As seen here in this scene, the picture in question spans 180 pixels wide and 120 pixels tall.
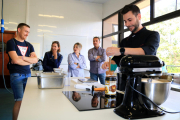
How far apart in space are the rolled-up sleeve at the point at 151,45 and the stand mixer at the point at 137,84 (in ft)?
1.88

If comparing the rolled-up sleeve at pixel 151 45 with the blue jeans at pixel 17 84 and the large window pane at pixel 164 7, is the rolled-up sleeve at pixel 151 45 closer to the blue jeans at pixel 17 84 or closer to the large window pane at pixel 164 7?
the blue jeans at pixel 17 84

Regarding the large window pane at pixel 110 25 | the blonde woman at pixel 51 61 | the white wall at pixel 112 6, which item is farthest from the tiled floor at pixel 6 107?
the white wall at pixel 112 6

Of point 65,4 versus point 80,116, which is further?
point 65,4

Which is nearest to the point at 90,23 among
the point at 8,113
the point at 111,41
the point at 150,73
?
the point at 111,41

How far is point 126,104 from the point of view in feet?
2.43

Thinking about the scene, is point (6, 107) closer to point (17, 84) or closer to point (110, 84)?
point (17, 84)

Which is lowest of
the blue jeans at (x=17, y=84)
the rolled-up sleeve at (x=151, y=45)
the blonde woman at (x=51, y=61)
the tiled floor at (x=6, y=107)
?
the tiled floor at (x=6, y=107)

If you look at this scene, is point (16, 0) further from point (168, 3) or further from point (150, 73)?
point (150, 73)

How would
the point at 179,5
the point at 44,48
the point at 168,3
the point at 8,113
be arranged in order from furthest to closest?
the point at 44,48 → the point at 168,3 → the point at 179,5 → the point at 8,113

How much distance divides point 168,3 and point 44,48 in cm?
394

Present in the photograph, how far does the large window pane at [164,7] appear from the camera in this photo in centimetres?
306

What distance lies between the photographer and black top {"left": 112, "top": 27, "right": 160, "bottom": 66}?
1.33 meters

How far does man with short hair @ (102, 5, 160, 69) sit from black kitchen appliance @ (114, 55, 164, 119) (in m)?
0.38

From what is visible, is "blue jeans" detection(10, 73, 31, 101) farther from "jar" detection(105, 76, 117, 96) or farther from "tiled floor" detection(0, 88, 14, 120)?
"jar" detection(105, 76, 117, 96)
